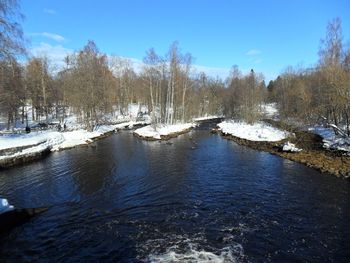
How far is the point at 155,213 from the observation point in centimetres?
1466

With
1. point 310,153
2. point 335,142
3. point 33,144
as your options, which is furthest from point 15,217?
point 335,142

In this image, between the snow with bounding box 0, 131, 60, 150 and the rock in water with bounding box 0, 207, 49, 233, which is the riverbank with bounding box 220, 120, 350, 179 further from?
the snow with bounding box 0, 131, 60, 150

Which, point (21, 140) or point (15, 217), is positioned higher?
point (21, 140)

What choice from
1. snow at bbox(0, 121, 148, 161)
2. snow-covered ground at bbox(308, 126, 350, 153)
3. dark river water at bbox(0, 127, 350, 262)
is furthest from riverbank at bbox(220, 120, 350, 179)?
snow at bbox(0, 121, 148, 161)

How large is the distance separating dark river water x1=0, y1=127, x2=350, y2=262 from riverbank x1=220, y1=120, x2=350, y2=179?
1.53 metres

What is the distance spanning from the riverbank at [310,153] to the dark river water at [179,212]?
1.53 meters

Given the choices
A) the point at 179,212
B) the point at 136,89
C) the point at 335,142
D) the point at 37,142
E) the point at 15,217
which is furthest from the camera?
the point at 136,89

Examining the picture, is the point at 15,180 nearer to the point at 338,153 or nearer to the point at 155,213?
the point at 155,213

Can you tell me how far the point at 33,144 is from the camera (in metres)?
31.6

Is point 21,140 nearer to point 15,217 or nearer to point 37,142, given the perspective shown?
point 37,142

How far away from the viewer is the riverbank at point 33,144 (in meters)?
27.3

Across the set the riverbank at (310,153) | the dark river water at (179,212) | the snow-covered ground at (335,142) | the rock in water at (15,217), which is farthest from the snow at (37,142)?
the snow-covered ground at (335,142)

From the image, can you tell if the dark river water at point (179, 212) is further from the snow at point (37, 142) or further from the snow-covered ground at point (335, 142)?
the snow-covered ground at point (335, 142)

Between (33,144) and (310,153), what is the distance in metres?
28.2
